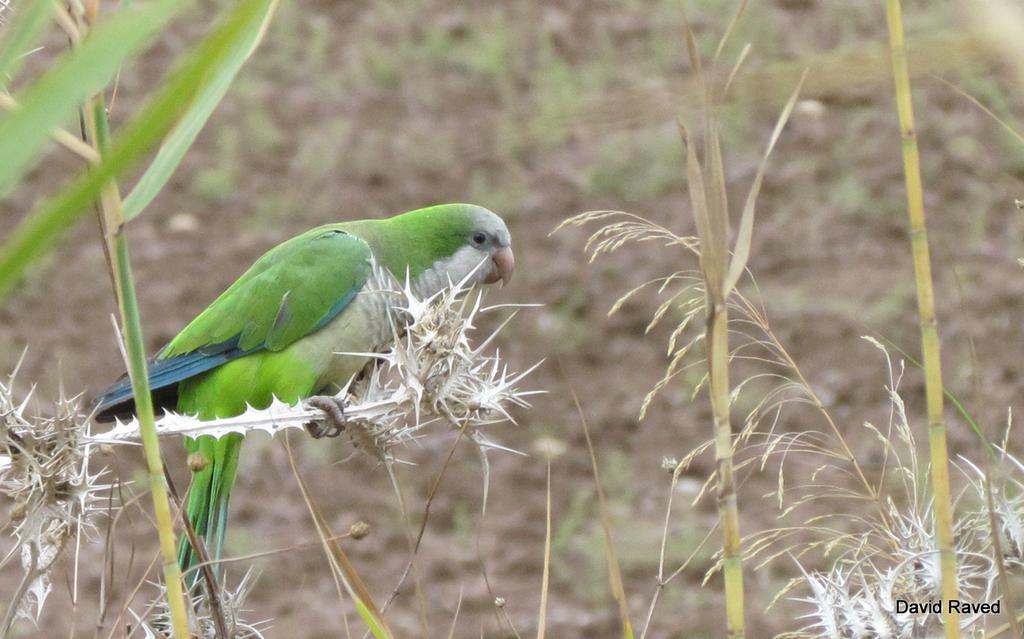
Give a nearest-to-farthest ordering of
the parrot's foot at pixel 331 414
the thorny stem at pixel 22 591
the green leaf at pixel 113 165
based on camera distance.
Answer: the green leaf at pixel 113 165 < the thorny stem at pixel 22 591 < the parrot's foot at pixel 331 414


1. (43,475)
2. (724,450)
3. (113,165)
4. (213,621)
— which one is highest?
(113,165)

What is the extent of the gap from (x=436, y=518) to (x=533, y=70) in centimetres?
265

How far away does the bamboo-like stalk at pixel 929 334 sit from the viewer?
4.00 ft

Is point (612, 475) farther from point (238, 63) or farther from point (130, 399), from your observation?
point (238, 63)

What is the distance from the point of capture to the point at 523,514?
480 centimetres

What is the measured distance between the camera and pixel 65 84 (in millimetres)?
581

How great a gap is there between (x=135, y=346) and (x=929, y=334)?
0.83 metres

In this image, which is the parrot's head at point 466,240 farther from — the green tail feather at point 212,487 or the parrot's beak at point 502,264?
the green tail feather at point 212,487

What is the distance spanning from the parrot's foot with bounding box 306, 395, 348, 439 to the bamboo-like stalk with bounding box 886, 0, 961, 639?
99 centimetres

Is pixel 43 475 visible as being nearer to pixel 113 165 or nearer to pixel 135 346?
pixel 135 346

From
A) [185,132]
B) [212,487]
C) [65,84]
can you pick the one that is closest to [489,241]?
[212,487]

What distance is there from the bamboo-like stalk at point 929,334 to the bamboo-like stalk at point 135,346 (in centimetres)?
79

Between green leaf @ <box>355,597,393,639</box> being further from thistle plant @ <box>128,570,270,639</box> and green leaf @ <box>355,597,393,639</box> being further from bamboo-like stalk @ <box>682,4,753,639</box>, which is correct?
bamboo-like stalk @ <box>682,4,753,639</box>

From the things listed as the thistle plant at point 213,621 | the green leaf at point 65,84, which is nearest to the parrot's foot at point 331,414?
the thistle plant at point 213,621
